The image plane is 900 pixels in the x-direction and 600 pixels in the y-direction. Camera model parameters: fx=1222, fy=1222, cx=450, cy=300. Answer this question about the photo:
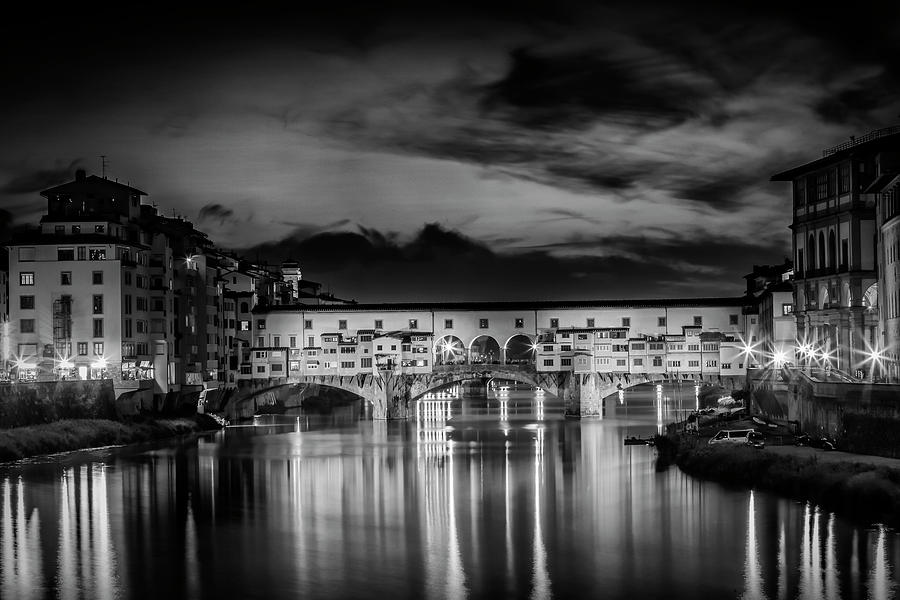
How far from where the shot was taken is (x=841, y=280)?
58.2 meters

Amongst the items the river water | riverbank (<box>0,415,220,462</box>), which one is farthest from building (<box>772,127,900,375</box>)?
riverbank (<box>0,415,220,462</box>)

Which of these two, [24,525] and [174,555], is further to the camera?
[24,525]

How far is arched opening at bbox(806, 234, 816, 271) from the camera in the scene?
61688 millimetres

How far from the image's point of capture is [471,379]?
85000 millimetres

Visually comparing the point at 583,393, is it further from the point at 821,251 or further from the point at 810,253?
the point at 821,251

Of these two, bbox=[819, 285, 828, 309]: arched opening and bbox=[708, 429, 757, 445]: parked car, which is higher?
bbox=[819, 285, 828, 309]: arched opening

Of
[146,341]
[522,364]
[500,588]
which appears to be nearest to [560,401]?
[522,364]

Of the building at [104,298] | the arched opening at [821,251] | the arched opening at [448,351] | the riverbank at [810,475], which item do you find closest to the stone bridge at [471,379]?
the arched opening at [448,351]

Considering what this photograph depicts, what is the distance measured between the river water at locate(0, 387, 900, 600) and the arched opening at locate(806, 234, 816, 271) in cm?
1410

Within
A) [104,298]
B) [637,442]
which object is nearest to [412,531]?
[637,442]

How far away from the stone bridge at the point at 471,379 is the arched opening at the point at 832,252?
81.7 feet

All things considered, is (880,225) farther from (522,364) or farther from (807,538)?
(522,364)

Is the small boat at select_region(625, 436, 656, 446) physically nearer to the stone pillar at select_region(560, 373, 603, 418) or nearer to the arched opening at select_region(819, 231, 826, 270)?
the arched opening at select_region(819, 231, 826, 270)

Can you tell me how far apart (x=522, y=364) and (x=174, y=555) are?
54.5 meters
